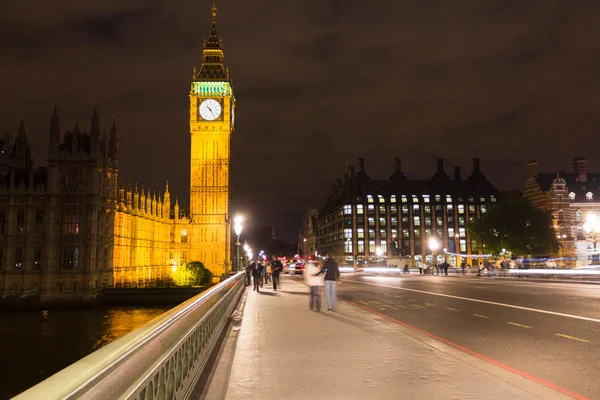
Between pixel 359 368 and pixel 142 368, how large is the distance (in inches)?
203

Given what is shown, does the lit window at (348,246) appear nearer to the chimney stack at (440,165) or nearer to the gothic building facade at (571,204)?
the chimney stack at (440,165)

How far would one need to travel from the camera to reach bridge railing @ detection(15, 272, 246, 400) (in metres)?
2.83

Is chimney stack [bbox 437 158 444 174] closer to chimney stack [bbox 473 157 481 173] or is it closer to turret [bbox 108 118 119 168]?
chimney stack [bbox 473 157 481 173]

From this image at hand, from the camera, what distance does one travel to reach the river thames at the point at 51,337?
3120cm

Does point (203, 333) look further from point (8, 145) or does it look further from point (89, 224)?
point (8, 145)

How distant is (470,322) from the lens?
15.0 meters

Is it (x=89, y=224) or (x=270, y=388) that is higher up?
(x=89, y=224)

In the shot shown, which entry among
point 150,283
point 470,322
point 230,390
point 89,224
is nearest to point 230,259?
point 150,283

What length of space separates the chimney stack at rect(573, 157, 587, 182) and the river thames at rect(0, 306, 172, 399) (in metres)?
81.9

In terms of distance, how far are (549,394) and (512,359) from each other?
110 inches

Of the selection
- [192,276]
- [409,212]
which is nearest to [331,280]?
[192,276]

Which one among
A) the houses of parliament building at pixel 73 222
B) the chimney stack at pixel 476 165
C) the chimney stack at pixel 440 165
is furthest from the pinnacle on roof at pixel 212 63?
the chimney stack at pixel 476 165

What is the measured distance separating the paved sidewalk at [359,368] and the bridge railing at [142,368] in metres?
0.89

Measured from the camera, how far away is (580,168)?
98.9 metres
